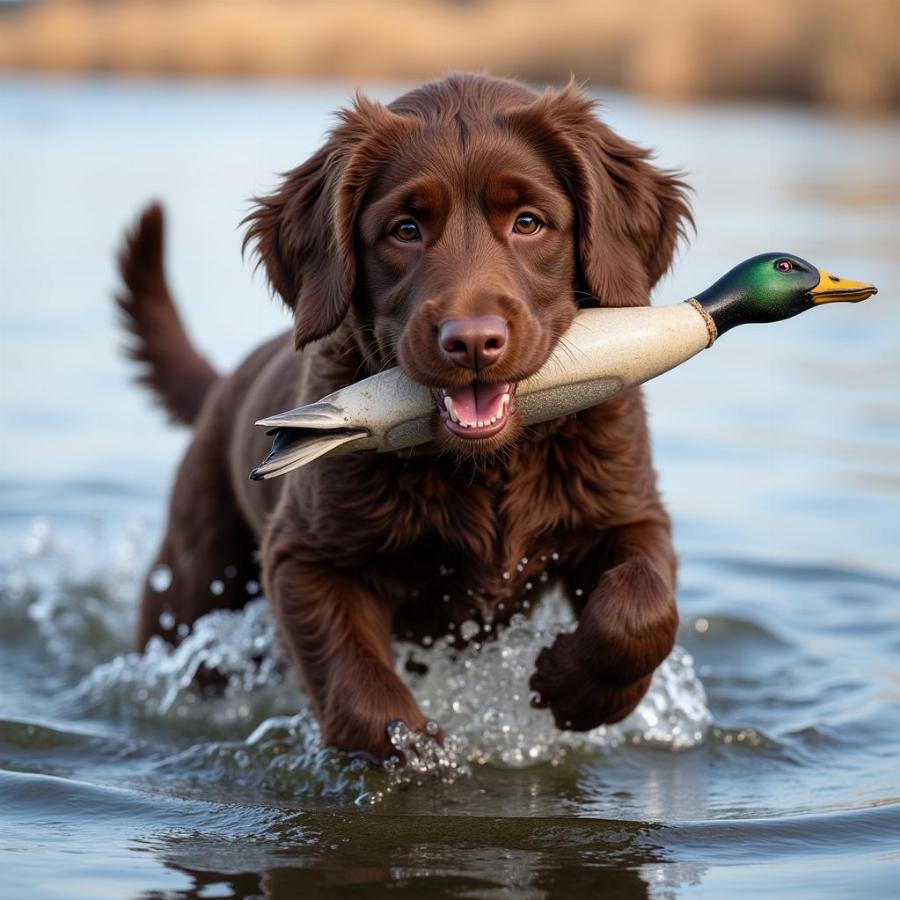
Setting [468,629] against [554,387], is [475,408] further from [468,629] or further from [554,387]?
[468,629]

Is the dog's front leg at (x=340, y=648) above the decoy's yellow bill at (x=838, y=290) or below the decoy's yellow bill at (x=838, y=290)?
below

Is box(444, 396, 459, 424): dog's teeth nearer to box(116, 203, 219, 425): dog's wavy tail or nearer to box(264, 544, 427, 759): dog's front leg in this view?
box(264, 544, 427, 759): dog's front leg

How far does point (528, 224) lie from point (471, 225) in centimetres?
17

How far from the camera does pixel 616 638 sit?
14.5 feet

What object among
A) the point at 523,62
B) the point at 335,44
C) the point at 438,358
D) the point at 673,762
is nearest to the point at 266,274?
the point at 438,358

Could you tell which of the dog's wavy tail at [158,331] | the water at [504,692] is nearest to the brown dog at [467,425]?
the water at [504,692]

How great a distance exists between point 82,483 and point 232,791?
13.1ft

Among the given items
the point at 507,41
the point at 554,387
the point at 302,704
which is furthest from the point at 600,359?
the point at 507,41

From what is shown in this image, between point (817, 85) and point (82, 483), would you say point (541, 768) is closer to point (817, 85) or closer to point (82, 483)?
point (82, 483)

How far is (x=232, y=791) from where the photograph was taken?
4.91 metres

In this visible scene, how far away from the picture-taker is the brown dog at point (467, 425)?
446cm

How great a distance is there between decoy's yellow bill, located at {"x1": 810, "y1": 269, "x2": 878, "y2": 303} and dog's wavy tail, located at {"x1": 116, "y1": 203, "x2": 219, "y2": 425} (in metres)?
2.92

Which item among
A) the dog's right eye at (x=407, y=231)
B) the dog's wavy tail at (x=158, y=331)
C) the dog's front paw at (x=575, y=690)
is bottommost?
the dog's front paw at (x=575, y=690)

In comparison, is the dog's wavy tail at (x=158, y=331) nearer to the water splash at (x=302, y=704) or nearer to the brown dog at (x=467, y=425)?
the water splash at (x=302, y=704)
